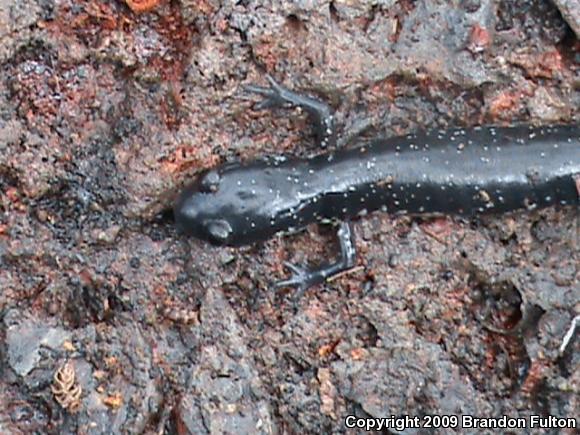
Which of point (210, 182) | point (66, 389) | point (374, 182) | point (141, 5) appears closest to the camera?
point (66, 389)

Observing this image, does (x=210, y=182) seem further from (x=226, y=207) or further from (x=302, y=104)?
(x=302, y=104)

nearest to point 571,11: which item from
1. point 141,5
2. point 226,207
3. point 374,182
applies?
point 374,182

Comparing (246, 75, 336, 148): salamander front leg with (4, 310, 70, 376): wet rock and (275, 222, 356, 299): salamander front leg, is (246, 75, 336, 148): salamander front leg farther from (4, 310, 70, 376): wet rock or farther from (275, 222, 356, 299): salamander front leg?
(4, 310, 70, 376): wet rock

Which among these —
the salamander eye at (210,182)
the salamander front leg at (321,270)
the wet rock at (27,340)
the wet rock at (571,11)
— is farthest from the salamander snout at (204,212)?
the wet rock at (571,11)

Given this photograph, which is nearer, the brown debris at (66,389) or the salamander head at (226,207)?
the brown debris at (66,389)

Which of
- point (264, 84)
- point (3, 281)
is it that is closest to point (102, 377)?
point (3, 281)

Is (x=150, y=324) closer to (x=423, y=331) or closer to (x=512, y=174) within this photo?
(x=423, y=331)

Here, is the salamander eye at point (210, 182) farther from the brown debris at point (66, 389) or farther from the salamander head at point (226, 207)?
the brown debris at point (66, 389)
